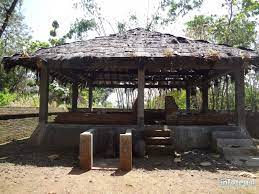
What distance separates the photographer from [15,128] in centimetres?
1214

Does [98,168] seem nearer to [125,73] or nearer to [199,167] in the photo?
[199,167]

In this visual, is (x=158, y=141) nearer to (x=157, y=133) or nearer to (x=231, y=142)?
(x=157, y=133)

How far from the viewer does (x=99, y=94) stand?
31.2 metres

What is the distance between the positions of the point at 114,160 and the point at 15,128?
5.65m

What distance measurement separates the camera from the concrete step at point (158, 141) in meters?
8.73

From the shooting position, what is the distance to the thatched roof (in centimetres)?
920

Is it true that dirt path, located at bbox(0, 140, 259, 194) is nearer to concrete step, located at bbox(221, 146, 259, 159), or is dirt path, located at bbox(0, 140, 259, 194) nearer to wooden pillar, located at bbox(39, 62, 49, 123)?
concrete step, located at bbox(221, 146, 259, 159)

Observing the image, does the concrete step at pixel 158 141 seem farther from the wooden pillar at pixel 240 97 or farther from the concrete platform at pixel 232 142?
the wooden pillar at pixel 240 97

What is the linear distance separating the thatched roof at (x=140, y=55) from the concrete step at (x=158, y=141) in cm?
224

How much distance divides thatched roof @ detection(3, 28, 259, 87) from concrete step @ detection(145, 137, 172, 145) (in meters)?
2.24

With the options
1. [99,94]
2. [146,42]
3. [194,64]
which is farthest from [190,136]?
[99,94]

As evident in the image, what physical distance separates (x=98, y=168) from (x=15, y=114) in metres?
6.42

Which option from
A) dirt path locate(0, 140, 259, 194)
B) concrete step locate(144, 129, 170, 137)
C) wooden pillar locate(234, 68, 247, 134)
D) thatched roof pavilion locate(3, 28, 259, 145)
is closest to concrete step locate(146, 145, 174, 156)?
dirt path locate(0, 140, 259, 194)

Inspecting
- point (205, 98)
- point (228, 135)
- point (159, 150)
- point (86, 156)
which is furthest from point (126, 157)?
point (205, 98)
